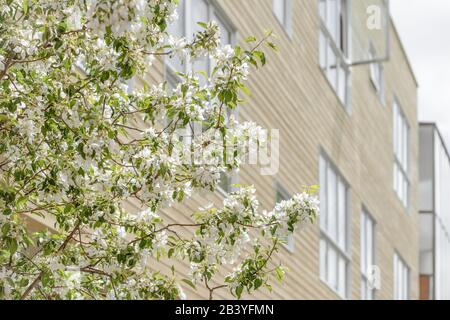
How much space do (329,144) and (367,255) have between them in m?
4.66

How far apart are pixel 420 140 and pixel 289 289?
58.7ft

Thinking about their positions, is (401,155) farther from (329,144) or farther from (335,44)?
(329,144)

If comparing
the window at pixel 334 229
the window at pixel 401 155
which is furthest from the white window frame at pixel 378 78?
the window at pixel 334 229

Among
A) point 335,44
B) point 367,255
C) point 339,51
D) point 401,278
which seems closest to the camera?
point 335,44

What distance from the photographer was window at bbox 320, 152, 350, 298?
68.0ft

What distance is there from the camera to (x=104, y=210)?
24.8 feet

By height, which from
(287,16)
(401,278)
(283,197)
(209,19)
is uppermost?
(287,16)

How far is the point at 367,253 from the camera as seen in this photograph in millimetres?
25188

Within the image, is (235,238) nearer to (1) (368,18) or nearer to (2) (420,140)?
(1) (368,18)

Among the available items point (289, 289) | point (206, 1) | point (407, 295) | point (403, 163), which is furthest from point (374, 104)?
point (206, 1)

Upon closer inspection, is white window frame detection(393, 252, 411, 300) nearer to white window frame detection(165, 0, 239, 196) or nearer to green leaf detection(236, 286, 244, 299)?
white window frame detection(165, 0, 239, 196)

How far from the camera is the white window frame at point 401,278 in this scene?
2917 cm

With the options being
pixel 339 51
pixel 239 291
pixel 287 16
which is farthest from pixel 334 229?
pixel 239 291

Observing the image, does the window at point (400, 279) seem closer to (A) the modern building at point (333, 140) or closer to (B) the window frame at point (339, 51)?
(A) the modern building at point (333, 140)
